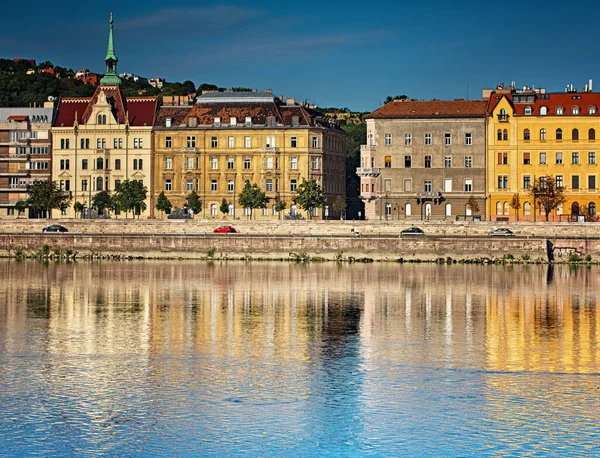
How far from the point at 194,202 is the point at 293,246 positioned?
83.1ft

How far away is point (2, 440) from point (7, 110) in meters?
96.8

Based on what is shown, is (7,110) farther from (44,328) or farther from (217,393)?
(217,393)

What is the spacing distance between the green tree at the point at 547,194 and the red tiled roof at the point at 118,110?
3652cm

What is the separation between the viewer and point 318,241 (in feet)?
278

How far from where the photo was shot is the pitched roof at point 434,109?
103625 millimetres

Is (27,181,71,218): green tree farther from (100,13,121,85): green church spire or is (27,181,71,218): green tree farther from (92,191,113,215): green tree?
(100,13,121,85): green church spire

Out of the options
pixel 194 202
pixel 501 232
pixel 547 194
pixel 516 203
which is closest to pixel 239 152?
pixel 194 202

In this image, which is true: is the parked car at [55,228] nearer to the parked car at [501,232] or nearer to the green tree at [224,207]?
the green tree at [224,207]

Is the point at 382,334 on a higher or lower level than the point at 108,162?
lower

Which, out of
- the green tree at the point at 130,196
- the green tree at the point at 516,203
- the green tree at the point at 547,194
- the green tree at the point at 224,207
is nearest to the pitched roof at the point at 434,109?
the green tree at the point at 516,203

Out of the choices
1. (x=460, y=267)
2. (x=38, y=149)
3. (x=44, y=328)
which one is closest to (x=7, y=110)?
(x=38, y=149)

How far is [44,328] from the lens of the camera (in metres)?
46.0

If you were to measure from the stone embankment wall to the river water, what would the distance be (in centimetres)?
1916

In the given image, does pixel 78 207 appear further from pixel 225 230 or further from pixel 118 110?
pixel 225 230
